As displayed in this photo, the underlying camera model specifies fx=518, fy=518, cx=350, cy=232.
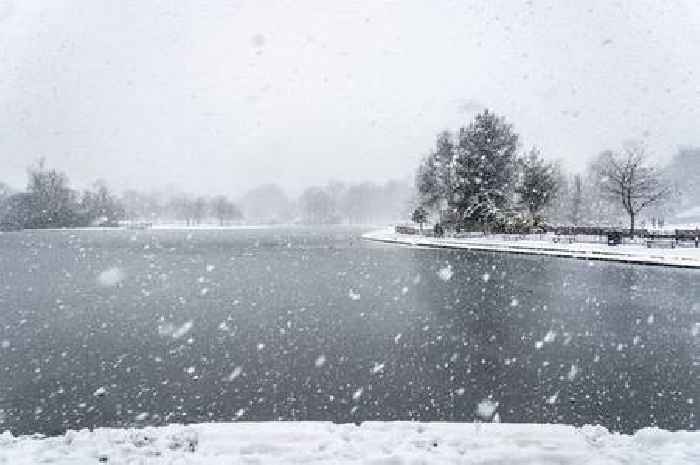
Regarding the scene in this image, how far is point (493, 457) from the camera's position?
509 cm

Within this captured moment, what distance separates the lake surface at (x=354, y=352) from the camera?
25.6 ft

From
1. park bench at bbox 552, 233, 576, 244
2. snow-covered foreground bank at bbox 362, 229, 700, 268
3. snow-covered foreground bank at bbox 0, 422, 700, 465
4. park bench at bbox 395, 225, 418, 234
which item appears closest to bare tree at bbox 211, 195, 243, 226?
park bench at bbox 395, 225, 418, 234

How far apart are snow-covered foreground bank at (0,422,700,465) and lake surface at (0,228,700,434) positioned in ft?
4.92

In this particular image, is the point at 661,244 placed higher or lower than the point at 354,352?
higher

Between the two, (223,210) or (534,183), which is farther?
(223,210)

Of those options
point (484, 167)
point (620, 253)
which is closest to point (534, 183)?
point (484, 167)

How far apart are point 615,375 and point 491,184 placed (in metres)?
50.2

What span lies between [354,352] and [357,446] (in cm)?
569

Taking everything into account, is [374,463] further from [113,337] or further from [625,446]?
[113,337]

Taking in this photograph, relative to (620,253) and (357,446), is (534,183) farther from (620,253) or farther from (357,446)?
(357,446)

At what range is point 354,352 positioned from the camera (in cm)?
1107

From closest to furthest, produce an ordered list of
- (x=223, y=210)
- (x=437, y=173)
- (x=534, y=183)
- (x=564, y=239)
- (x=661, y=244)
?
(x=661, y=244)
(x=564, y=239)
(x=534, y=183)
(x=437, y=173)
(x=223, y=210)

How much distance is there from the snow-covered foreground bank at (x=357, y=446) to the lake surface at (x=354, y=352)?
1499 mm

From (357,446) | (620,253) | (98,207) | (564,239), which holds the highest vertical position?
(98,207)
